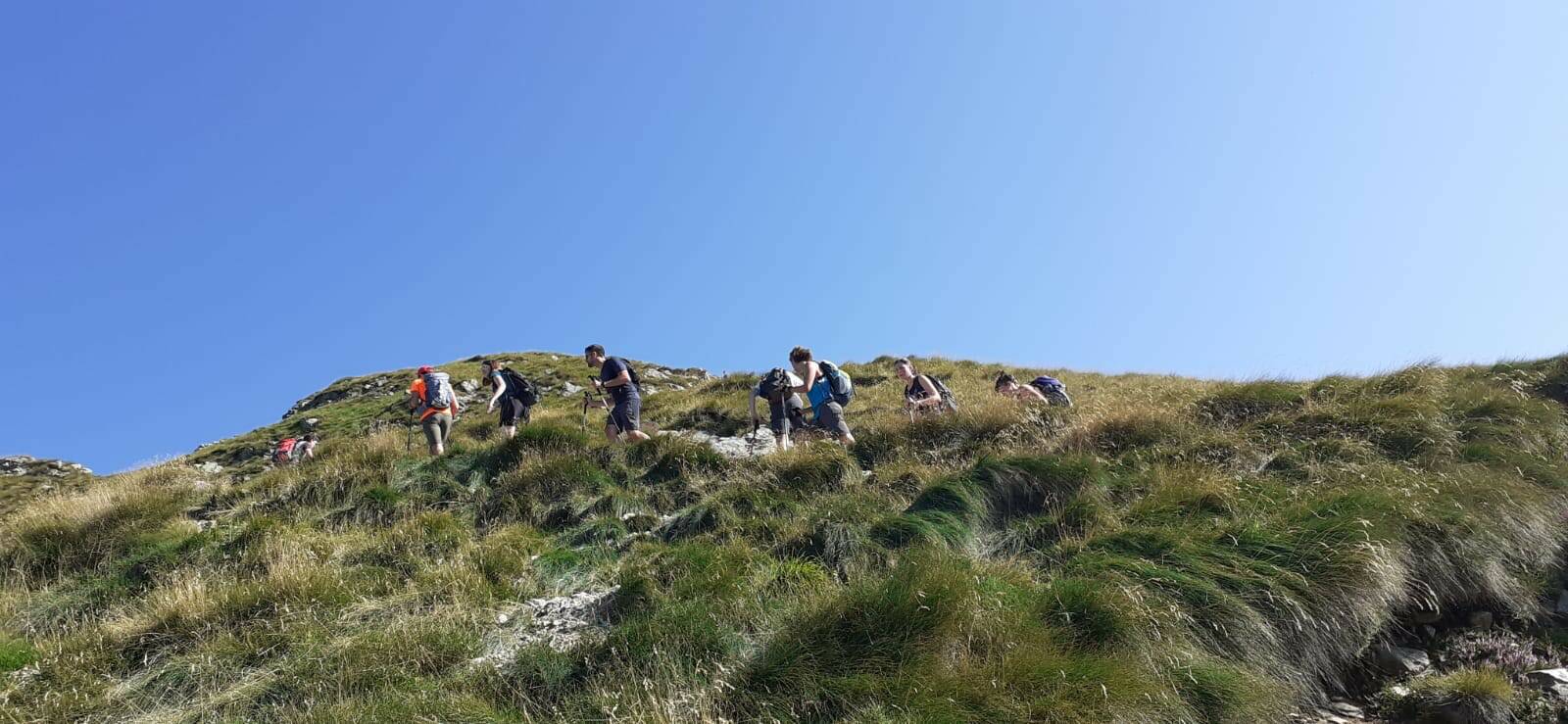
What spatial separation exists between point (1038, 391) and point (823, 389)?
366 cm

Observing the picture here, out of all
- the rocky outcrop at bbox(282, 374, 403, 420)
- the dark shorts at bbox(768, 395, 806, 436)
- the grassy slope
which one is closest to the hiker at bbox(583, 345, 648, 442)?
the dark shorts at bbox(768, 395, 806, 436)

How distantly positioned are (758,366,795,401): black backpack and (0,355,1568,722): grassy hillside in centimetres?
182

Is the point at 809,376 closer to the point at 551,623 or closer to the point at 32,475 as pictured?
the point at 551,623

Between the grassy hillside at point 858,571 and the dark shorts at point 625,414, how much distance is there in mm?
1122

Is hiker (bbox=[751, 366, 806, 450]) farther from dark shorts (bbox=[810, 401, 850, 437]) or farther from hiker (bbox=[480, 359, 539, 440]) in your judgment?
hiker (bbox=[480, 359, 539, 440])

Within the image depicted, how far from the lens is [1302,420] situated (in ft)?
28.9

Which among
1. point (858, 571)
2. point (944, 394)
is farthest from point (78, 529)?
point (944, 394)

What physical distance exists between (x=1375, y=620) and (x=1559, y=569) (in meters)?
2.25

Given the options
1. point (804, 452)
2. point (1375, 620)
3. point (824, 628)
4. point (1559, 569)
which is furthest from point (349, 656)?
point (1559, 569)

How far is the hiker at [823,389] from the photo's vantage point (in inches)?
441

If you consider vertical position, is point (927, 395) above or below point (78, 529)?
below

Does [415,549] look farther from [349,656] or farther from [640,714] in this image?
[640,714]

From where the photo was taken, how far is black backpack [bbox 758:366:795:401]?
11.5 metres

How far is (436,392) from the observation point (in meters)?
11.9
